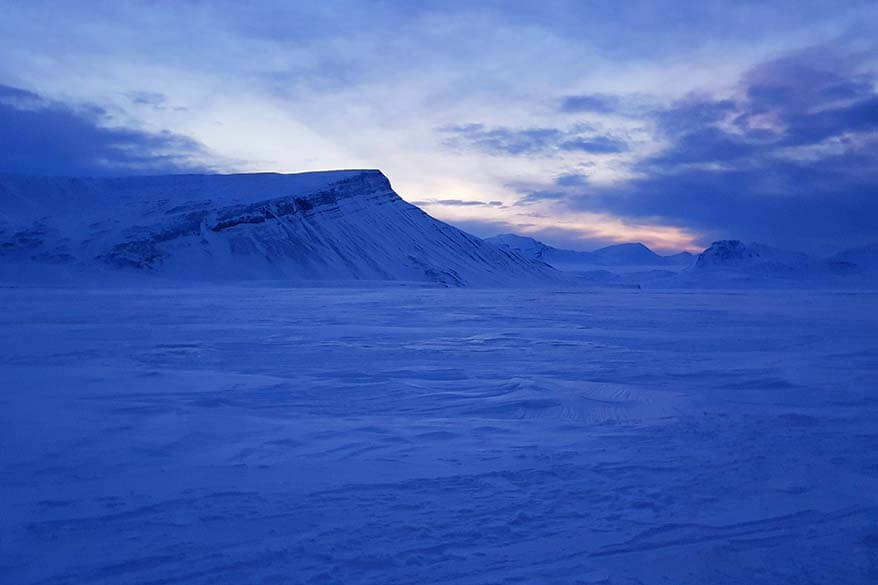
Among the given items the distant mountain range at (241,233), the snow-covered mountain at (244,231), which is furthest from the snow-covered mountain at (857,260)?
the snow-covered mountain at (244,231)

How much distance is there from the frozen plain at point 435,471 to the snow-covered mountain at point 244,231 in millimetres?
47128

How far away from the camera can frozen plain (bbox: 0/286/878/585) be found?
2766 millimetres

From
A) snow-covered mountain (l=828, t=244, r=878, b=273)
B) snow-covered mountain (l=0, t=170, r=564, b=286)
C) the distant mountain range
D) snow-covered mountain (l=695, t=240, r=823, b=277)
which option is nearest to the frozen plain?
the distant mountain range

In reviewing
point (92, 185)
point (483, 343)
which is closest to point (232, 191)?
point (92, 185)

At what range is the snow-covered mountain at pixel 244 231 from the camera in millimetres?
51125

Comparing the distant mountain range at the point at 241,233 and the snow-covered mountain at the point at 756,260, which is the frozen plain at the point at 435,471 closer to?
the distant mountain range at the point at 241,233

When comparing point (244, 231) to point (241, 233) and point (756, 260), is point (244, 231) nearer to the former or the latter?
point (241, 233)

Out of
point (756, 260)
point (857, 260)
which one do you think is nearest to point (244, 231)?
point (756, 260)

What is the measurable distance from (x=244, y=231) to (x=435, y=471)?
185 ft

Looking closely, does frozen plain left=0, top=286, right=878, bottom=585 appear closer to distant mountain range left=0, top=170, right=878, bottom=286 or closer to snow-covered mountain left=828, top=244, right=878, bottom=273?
distant mountain range left=0, top=170, right=878, bottom=286

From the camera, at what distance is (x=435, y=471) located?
3.88 meters

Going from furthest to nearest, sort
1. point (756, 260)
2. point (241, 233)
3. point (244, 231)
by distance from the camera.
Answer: point (756, 260), point (244, 231), point (241, 233)

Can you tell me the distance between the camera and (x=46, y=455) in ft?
13.4

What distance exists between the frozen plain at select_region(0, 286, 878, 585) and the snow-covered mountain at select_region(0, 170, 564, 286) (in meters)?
47.1
